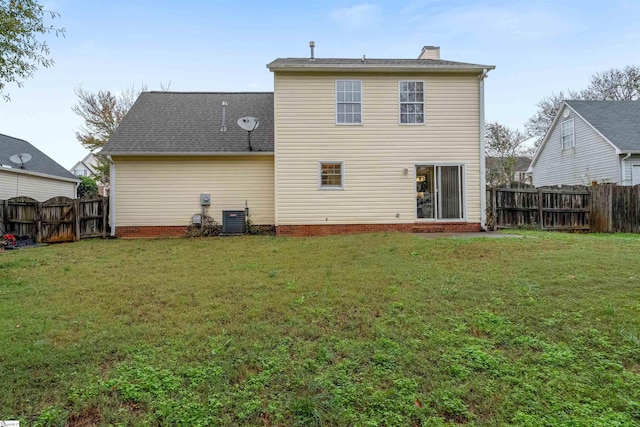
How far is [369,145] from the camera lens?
10.3 m

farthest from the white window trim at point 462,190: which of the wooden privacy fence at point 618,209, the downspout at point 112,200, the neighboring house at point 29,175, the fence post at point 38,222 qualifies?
the neighboring house at point 29,175

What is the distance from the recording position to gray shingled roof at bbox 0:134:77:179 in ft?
49.3

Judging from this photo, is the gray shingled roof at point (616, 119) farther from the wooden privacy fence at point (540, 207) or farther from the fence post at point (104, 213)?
the fence post at point (104, 213)

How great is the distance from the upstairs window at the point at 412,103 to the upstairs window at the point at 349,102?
1372mm

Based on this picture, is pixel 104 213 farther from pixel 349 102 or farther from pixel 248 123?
pixel 349 102

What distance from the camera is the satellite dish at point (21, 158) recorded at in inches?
563

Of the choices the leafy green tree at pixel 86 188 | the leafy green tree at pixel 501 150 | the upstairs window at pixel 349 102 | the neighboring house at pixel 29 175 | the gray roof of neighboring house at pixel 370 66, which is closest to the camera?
the gray roof of neighboring house at pixel 370 66

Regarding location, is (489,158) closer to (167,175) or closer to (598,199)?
(598,199)

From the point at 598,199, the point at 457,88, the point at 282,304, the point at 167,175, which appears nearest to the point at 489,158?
the point at 598,199

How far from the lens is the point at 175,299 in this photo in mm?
4043

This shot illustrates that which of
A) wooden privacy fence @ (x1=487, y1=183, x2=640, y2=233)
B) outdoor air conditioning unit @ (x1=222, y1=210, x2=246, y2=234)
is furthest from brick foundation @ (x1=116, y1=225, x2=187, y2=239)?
wooden privacy fence @ (x1=487, y1=183, x2=640, y2=233)

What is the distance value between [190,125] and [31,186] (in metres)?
10.2

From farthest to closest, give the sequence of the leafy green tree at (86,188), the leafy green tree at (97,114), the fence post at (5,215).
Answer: the leafy green tree at (97,114) < the leafy green tree at (86,188) < the fence post at (5,215)

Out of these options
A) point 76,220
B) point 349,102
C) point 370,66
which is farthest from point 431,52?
point 76,220
